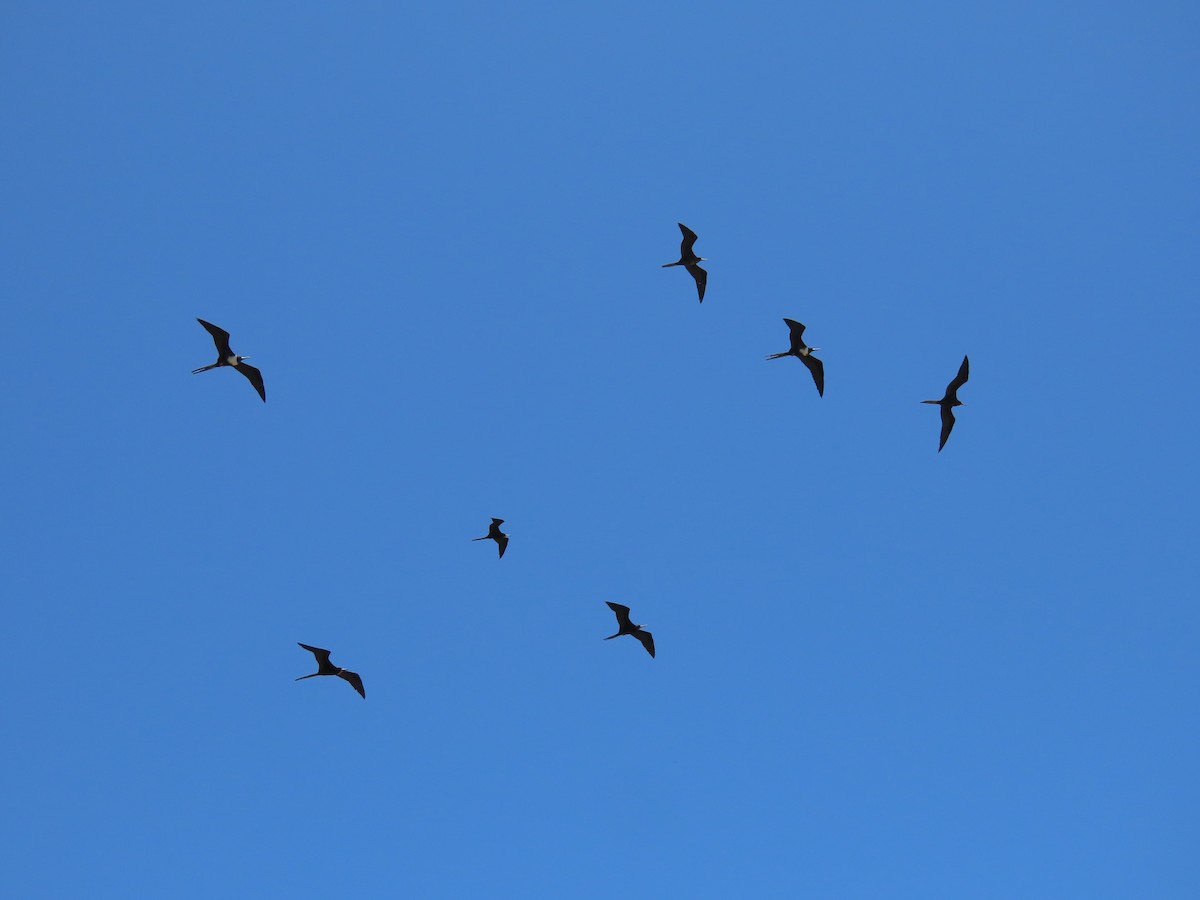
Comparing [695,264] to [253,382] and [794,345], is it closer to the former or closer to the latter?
[794,345]

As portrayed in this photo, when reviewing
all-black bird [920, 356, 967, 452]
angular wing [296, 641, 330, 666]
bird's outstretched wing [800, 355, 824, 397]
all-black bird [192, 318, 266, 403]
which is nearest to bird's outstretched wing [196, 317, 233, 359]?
all-black bird [192, 318, 266, 403]

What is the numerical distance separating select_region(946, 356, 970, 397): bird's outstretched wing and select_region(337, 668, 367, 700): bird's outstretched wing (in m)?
22.5

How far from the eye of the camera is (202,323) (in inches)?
941

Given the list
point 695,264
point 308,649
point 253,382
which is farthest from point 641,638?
point 253,382

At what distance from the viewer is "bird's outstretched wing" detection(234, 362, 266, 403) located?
26.7 metres

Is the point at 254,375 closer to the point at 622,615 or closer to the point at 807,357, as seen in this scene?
the point at 622,615

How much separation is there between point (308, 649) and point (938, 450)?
2142 centimetres

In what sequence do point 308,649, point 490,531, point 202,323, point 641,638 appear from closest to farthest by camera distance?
1. point 202,323
2. point 308,649
3. point 641,638
4. point 490,531

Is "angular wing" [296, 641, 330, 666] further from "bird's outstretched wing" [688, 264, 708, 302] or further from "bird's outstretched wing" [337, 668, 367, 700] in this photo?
"bird's outstretched wing" [688, 264, 708, 302]

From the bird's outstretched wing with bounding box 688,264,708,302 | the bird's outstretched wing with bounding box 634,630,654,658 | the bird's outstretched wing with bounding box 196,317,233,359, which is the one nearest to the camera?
the bird's outstretched wing with bounding box 196,317,233,359

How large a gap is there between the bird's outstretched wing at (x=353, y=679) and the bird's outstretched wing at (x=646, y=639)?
9576 mm

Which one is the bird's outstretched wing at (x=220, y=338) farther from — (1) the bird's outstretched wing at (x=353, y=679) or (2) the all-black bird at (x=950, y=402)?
(2) the all-black bird at (x=950, y=402)

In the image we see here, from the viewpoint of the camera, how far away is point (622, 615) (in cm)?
2816

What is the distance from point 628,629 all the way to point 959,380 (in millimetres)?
14092
